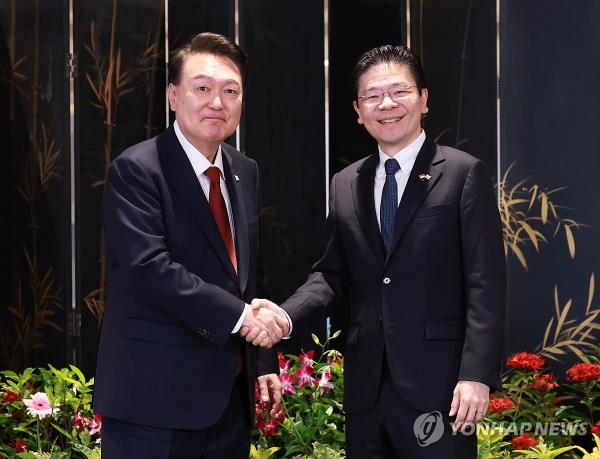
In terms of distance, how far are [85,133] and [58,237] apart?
0.52 metres

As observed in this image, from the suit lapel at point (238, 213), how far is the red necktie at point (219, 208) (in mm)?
20

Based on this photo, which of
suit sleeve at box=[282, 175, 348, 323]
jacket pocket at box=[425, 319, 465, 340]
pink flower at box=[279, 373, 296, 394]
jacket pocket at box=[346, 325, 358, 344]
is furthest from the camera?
pink flower at box=[279, 373, 296, 394]

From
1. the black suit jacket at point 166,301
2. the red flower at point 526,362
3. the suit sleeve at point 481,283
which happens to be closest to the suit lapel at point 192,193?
the black suit jacket at point 166,301

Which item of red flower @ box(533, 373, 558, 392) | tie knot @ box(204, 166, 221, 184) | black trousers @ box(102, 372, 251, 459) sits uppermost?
tie knot @ box(204, 166, 221, 184)

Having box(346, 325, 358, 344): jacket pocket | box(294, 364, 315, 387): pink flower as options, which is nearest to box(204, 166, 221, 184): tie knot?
box(346, 325, 358, 344): jacket pocket

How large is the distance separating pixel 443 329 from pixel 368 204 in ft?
1.38

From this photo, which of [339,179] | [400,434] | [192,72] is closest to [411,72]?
[339,179]

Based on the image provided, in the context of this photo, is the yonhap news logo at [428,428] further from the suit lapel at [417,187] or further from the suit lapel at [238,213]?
the suit lapel at [238,213]

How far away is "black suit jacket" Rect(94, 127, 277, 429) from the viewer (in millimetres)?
2295

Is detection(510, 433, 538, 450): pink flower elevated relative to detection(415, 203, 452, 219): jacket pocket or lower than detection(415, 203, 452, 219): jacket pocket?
lower

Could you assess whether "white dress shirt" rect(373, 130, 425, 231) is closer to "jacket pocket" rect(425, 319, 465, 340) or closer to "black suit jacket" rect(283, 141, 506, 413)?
"black suit jacket" rect(283, 141, 506, 413)

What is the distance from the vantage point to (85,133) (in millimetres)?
4227

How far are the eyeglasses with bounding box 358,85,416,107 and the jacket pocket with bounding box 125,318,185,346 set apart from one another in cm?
85

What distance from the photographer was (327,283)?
2.64 metres
